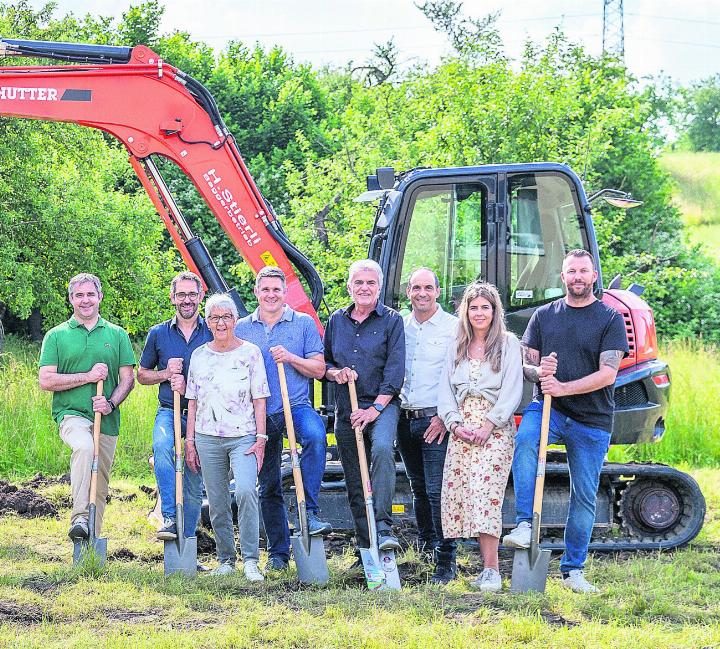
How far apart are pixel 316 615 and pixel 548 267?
10.6ft

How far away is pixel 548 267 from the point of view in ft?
25.7

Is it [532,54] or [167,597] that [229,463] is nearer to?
[167,597]

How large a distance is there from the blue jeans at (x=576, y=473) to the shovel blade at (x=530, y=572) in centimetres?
23

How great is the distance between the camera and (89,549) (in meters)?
6.84

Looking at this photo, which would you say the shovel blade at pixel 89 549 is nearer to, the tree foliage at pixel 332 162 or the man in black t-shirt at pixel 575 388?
the man in black t-shirt at pixel 575 388

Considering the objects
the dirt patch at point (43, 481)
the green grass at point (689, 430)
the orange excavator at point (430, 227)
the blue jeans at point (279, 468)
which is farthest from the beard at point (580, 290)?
the dirt patch at point (43, 481)

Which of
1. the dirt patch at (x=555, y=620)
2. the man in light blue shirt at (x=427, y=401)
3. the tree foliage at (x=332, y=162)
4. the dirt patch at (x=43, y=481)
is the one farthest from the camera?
the tree foliage at (x=332, y=162)

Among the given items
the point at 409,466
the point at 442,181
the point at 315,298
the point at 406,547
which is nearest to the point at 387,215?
the point at 442,181

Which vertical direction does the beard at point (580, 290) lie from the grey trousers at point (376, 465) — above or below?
above

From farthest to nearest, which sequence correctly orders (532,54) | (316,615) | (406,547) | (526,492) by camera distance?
(532,54) → (406,547) → (526,492) → (316,615)

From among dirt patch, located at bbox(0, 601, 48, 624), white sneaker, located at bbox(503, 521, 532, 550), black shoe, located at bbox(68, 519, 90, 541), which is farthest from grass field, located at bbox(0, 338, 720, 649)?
white sneaker, located at bbox(503, 521, 532, 550)

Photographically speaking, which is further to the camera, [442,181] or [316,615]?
[442,181]

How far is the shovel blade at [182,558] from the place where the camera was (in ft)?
22.0

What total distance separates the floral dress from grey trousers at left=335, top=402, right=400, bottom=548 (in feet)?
1.13
